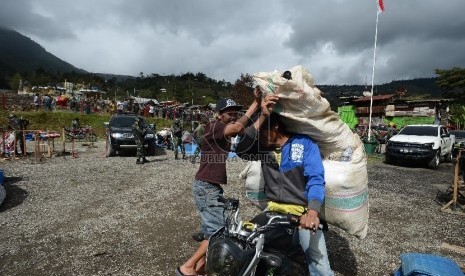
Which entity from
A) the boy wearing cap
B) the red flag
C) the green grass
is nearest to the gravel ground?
the boy wearing cap

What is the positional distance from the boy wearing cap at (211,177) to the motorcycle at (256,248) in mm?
1231

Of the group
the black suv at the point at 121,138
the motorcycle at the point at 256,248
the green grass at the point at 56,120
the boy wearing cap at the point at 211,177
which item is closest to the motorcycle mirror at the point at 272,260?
the motorcycle at the point at 256,248

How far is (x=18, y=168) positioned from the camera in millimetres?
11320

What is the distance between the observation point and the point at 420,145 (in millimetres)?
13289

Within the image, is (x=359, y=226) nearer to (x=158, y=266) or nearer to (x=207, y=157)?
(x=207, y=157)

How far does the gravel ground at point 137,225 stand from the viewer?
4523 millimetres

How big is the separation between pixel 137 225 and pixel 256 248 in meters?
4.61

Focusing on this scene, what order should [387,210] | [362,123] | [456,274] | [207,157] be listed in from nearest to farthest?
[456,274], [207,157], [387,210], [362,123]

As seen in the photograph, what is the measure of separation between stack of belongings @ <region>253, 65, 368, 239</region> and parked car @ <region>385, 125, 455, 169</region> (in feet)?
40.1

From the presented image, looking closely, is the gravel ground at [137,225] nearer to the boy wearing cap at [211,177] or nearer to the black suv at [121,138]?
the boy wearing cap at [211,177]

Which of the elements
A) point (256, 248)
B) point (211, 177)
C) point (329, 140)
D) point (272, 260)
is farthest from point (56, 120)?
point (272, 260)

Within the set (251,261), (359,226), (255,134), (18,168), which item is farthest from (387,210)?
(18,168)

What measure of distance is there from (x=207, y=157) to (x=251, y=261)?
2.00m

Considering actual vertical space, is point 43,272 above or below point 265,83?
below
